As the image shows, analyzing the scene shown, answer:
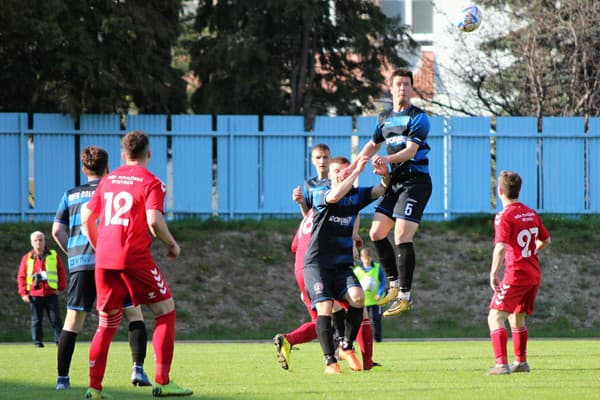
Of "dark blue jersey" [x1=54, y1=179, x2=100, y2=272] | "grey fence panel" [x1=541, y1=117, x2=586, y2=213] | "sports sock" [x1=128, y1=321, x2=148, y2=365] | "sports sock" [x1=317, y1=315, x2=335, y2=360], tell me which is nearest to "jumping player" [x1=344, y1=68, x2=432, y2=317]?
"sports sock" [x1=317, y1=315, x2=335, y2=360]

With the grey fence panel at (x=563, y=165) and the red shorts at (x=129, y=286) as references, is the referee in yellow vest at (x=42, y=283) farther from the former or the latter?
the grey fence panel at (x=563, y=165)

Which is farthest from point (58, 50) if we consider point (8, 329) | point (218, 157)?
point (8, 329)

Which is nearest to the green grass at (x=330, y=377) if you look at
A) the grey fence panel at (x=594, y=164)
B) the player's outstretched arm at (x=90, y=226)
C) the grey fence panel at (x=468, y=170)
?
the player's outstretched arm at (x=90, y=226)

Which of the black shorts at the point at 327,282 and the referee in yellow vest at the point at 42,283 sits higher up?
the black shorts at the point at 327,282

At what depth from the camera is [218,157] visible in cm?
2612

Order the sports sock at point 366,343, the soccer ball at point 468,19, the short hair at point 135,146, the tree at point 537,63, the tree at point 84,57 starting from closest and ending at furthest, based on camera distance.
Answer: the short hair at point 135,146 < the sports sock at point 366,343 < the soccer ball at point 468,19 < the tree at point 84,57 < the tree at point 537,63

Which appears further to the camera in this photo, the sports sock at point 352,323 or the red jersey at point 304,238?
the red jersey at point 304,238

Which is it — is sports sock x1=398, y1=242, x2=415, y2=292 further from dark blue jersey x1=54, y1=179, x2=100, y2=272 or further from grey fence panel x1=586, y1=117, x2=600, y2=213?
grey fence panel x1=586, y1=117, x2=600, y2=213

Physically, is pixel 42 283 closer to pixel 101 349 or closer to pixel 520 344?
pixel 520 344

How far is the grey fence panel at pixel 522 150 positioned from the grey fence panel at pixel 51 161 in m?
10.3

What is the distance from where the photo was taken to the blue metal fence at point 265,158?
2541 cm

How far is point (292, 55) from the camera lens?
3027 centimetres

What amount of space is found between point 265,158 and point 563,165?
734cm

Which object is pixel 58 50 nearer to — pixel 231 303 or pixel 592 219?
pixel 231 303
